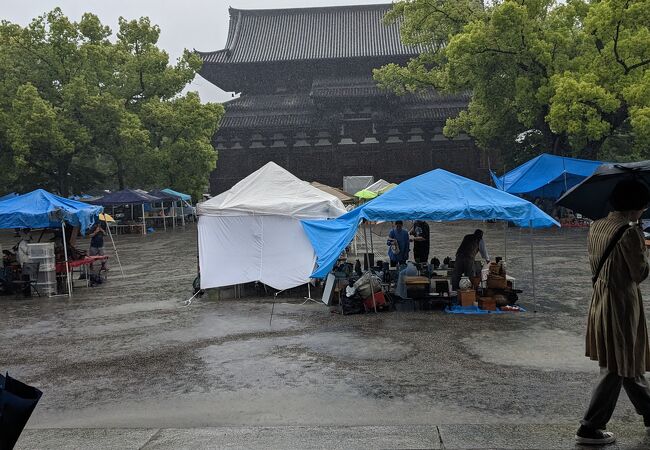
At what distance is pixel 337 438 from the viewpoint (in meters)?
4.89

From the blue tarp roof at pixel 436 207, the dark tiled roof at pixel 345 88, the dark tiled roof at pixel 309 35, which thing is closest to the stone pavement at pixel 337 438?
the blue tarp roof at pixel 436 207

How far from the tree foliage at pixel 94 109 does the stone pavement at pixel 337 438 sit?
25429mm

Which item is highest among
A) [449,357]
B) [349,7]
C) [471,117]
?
[349,7]

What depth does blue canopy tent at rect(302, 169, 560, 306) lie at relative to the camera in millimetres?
9641

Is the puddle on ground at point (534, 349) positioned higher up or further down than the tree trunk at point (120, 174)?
further down

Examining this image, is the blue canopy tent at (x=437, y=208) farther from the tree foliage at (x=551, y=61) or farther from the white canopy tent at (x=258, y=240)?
the tree foliage at (x=551, y=61)

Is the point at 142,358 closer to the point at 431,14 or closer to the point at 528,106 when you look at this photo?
the point at 528,106

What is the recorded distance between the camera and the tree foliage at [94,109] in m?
28.1

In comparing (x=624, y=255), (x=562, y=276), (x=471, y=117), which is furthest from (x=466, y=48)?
(x=624, y=255)

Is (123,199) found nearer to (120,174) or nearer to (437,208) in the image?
(120,174)

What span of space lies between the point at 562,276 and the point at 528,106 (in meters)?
13.1

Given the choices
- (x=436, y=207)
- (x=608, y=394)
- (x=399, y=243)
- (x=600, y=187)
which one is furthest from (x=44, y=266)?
(x=608, y=394)

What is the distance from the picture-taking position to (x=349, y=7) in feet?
149

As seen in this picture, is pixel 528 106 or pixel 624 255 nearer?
pixel 624 255
